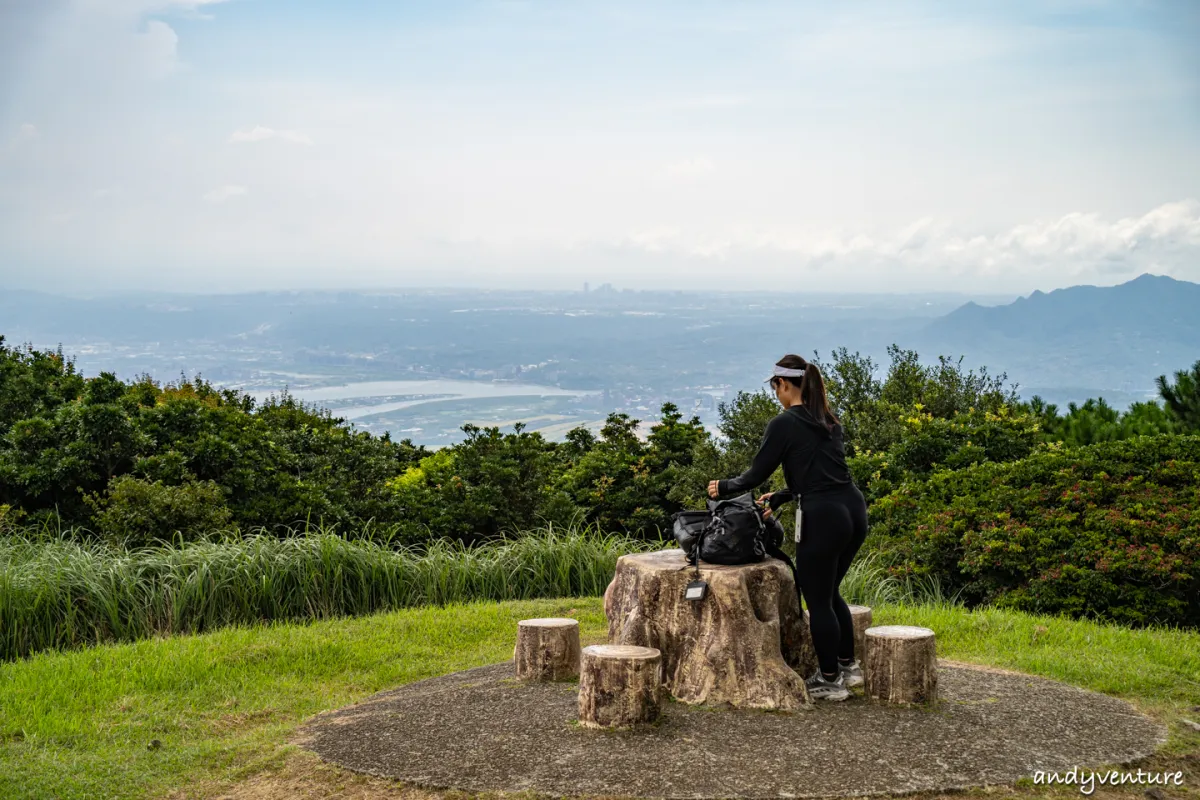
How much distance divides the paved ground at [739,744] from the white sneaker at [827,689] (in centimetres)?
9

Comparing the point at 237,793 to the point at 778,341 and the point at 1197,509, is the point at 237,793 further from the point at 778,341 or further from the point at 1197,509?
the point at 778,341

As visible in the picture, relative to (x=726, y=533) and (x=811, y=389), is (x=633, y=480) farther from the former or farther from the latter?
(x=811, y=389)

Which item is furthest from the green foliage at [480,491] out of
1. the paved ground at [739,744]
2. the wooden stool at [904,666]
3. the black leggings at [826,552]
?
the wooden stool at [904,666]

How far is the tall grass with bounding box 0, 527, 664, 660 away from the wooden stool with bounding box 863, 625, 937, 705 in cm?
478

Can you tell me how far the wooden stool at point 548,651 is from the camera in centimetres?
677

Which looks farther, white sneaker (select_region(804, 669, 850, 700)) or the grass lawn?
white sneaker (select_region(804, 669, 850, 700))

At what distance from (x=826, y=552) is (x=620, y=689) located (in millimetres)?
1350

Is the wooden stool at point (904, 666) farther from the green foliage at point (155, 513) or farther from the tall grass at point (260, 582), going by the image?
the green foliage at point (155, 513)

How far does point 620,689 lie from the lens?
5602mm

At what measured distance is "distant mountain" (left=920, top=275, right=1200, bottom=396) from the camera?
56.9 m

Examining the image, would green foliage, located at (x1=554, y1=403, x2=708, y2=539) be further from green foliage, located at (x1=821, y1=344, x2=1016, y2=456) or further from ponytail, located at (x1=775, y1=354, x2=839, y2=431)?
ponytail, located at (x1=775, y1=354, x2=839, y2=431)

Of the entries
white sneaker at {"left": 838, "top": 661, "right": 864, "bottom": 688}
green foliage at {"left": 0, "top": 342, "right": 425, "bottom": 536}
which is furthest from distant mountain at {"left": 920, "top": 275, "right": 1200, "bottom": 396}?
white sneaker at {"left": 838, "top": 661, "right": 864, "bottom": 688}

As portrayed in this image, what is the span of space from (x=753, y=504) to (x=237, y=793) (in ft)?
10.3

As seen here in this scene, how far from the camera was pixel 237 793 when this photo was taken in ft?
17.0
